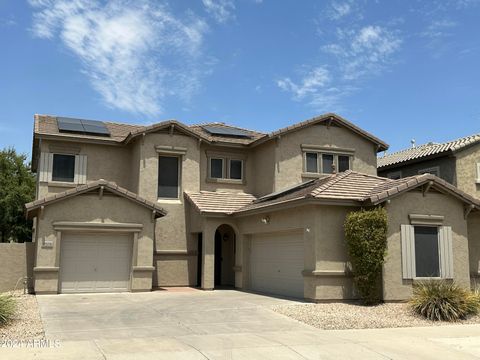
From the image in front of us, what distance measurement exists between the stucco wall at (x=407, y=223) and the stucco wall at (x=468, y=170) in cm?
790

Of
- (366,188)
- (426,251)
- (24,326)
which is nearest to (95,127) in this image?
(366,188)

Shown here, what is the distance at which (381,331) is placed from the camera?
12.3 meters

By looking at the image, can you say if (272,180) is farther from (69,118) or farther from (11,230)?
(11,230)

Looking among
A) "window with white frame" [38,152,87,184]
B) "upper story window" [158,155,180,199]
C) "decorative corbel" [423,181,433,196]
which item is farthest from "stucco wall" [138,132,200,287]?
"decorative corbel" [423,181,433,196]

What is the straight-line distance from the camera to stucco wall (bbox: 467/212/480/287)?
19.5 meters

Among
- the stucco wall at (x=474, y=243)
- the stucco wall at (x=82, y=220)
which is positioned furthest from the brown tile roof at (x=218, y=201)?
the stucco wall at (x=474, y=243)

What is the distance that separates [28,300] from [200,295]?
5.85m

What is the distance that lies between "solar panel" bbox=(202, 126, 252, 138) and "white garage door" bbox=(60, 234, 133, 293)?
767cm

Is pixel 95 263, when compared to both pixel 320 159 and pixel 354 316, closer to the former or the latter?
pixel 354 316

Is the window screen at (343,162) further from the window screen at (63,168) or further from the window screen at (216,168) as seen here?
the window screen at (63,168)

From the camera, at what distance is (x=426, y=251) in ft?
56.8

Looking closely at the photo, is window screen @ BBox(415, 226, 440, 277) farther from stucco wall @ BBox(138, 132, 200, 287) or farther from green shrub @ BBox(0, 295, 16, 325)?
green shrub @ BBox(0, 295, 16, 325)

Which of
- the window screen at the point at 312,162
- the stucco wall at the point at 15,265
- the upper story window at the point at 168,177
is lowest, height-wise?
the stucco wall at the point at 15,265

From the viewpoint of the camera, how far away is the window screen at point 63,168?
2353 centimetres
